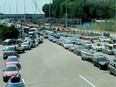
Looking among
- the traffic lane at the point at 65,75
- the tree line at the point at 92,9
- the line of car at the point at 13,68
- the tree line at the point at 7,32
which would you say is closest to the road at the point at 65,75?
the traffic lane at the point at 65,75

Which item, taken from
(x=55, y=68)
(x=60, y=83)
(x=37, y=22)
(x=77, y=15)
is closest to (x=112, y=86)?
(x=60, y=83)

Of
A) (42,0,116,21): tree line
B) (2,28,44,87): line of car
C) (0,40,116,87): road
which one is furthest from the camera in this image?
(42,0,116,21): tree line

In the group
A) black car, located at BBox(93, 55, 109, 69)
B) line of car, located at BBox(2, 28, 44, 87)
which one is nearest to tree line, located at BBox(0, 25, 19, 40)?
line of car, located at BBox(2, 28, 44, 87)

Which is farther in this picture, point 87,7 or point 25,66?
→ point 87,7

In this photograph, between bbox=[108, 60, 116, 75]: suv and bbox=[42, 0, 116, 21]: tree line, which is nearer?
bbox=[108, 60, 116, 75]: suv

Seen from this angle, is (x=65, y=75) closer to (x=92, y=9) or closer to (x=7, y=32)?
(x=7, y=32)

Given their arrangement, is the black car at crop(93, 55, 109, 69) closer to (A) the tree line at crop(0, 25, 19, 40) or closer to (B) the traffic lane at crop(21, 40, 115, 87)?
(B) the traffic lane at crop(21, 40, 115, 87)

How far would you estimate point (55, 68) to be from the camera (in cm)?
3869

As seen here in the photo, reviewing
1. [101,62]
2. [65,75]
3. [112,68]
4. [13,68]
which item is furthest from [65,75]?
[101,62]

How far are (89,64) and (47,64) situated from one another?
184 inches

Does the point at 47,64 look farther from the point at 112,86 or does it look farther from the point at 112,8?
the point at 112,8

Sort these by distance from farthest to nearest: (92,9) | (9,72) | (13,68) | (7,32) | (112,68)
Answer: (92,9)
(7,32)
(112,68)
(13,68)
(9,72)

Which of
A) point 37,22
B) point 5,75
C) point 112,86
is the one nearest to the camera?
point 112,86

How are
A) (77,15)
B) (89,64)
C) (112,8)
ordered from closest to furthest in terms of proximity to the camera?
(89,64)
(112,8)
(77,15)
